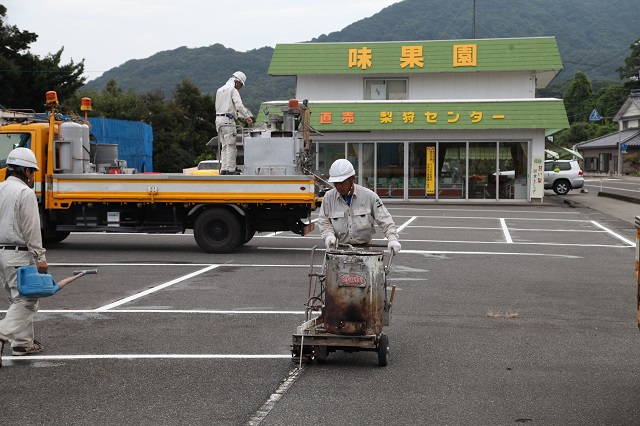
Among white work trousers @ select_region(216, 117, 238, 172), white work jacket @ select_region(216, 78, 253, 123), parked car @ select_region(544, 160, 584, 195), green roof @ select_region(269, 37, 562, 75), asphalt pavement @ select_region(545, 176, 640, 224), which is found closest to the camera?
white work jacket @ select_region(216, 78, 253, 123)

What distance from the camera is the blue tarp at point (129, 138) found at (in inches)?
1331

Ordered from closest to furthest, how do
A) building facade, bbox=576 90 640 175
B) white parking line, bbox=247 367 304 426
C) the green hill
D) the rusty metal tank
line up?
white parking line, bbox=247 367 304 426 → the rusty metal tank → building facade, bbox=576 90 640 175 → the green hill

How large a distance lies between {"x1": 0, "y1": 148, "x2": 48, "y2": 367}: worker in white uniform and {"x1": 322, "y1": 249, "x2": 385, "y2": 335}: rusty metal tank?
271 centimetres

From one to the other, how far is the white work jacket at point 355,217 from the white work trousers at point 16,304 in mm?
2789

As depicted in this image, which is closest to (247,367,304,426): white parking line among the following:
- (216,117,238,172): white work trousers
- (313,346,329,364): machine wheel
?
(313,346,329,364): machine wheel

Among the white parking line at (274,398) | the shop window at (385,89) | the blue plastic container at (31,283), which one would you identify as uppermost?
the shop window at (385,89)

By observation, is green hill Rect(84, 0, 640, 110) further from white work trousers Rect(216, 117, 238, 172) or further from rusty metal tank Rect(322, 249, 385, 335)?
rusty metal tank Rect(322, 249, 385, 335)

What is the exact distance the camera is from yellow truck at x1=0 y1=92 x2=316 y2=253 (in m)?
15.8

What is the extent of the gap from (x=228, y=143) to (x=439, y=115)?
19.2 metres

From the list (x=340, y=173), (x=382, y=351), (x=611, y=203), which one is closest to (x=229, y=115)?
(x=340, y=173)

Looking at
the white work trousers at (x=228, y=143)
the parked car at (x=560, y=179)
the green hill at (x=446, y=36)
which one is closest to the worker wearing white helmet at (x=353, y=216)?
the white work trousers at (x=228, y=143)

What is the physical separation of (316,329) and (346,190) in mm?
1297

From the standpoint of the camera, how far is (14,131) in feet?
53.3

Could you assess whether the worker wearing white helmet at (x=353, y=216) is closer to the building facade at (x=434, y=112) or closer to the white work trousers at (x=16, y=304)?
the white work trousers at (x=16, y=304)
